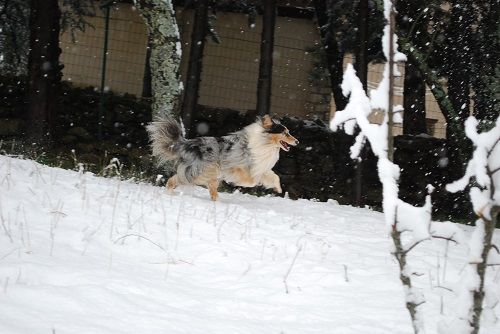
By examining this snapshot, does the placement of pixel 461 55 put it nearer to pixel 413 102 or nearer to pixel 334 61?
pixel 413 102

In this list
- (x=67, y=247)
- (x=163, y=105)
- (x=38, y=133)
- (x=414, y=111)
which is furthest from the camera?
(x=414, y=111)

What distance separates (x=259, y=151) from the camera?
7.89 meters

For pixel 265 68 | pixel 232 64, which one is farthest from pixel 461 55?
pixel 232 64

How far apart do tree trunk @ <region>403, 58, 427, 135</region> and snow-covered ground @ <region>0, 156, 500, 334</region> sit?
8327mm

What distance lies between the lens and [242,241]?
190 inches

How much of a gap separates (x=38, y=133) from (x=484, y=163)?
10893 millimetres

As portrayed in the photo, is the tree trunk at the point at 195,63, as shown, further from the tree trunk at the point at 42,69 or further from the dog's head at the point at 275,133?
the dog's head at the point at 275,133

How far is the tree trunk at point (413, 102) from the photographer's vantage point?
537 inches

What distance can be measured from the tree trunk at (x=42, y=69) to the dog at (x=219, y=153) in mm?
5035

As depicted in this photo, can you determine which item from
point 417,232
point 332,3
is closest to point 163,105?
point 332,3

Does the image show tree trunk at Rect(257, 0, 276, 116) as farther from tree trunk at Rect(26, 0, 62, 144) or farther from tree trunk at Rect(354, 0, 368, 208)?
tree trunk at Rect(26, 0, 62, 144)

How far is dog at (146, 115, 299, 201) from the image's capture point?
7617 millimetres

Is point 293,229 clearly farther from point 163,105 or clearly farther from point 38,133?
point 38,133

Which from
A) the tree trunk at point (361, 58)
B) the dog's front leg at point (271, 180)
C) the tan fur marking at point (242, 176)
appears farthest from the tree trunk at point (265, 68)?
the tan fur marking at point (242, 176)
